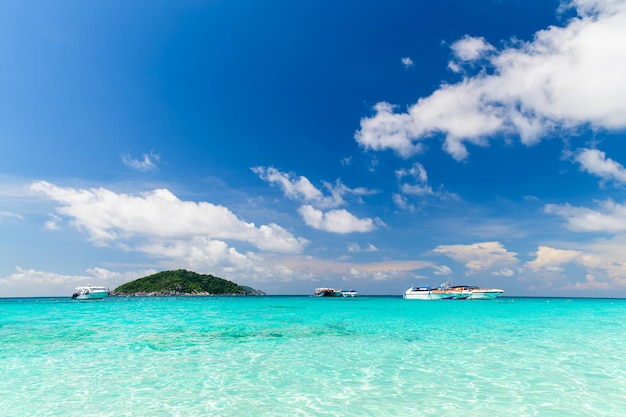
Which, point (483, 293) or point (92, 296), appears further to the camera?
point (483, 293)

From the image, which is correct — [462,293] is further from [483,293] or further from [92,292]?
[92,292]

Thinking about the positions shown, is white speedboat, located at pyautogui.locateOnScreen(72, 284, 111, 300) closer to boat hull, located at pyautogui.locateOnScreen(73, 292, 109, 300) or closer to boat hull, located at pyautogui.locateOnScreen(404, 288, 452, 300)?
boat hull, located at pyautogui.locateOnScreen(73, 292, 109, 300)

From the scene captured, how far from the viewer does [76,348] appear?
22.8 metres

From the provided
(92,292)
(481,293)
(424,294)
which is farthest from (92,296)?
(481,293)

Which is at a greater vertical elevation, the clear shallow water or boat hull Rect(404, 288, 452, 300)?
boat hull Rect(404, 288, 452, 300)

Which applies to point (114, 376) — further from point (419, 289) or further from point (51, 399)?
point (419, 289)

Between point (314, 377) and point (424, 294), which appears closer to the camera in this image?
point (314, 377)

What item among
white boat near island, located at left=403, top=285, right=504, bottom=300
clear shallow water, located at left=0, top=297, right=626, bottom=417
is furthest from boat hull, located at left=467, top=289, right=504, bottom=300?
clear shallow water, located at left=0, top=297, right=626, bottom=417

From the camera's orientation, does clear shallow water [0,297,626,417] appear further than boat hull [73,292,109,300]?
No

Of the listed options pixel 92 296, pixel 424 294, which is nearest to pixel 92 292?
pixel 92 296

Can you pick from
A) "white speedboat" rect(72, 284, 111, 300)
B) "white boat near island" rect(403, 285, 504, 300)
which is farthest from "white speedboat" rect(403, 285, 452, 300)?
"white speedboat" rect(72, 284, 111, 300)

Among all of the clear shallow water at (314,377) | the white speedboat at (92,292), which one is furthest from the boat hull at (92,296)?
the clear shallow water at (314,377)

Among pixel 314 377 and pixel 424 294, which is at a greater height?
pixel 424 294

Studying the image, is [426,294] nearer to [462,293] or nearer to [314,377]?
[462,293]
